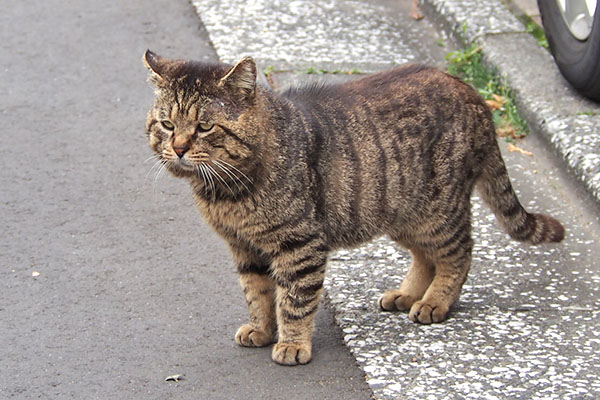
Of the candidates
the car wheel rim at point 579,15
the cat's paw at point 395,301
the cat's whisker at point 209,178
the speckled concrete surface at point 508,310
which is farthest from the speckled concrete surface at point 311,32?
the cat's whisker at point 209,178

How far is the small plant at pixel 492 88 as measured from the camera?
5836mm

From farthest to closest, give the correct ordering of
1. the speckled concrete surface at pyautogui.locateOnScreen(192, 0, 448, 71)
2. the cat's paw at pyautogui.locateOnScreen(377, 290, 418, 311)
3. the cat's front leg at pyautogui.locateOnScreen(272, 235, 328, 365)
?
the speckled concrete surface at pyautogui.locateOnScreen(192, 0, 448, 71)
the cat's paw at pyautogui.locateOnScreen(377, 290, 418, 311)
the cat's front leg at pyautogui.locateOnScreen(272, 235, 328, 365)

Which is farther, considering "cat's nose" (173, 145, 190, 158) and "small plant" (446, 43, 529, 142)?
"small plant" (446, 43, 529, 142)

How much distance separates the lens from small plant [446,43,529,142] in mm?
5836

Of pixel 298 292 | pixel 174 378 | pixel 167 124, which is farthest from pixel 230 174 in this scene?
pixel 174 378

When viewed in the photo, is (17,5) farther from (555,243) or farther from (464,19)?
(555,243)

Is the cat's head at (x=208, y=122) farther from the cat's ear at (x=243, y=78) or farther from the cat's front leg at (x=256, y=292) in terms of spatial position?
the cat's front leg at (x=256, y=292)

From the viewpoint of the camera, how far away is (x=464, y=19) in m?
6.85

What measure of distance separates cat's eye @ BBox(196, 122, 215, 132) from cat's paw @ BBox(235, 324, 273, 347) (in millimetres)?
900

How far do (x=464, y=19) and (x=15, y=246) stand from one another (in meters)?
3.65

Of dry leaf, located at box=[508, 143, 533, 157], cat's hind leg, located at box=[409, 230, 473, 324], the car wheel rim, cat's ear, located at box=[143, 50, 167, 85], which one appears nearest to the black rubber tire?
the car wheel rim

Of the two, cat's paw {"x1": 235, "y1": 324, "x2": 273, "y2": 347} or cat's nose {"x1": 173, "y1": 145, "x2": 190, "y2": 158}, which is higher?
cat's nose {"x1": 173, "y1": 145, "x2": 190, "y2": 158}

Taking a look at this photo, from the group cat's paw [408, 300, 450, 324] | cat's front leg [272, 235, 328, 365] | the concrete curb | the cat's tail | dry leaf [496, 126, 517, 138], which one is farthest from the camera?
dry leaf [496, 126, 517, 138]

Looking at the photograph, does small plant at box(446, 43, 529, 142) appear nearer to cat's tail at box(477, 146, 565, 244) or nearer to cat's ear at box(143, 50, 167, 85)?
cat's tail at box(477, 146, 565, 244)
